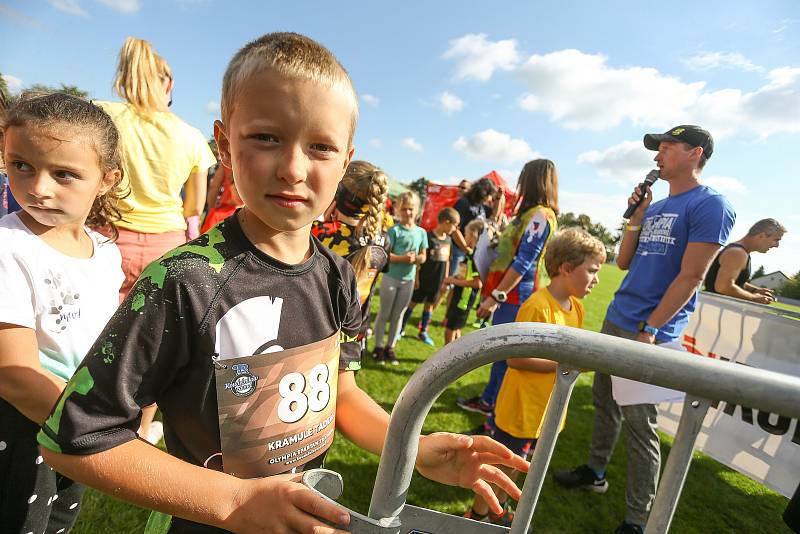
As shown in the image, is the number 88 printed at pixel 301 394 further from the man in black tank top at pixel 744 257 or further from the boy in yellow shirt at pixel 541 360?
the man in black tank top at pixel 744 257

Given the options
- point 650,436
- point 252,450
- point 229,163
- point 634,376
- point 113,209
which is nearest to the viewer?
point 634,376

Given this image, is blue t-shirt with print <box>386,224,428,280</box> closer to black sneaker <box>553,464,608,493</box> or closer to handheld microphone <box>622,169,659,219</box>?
handheld microphone <box>622,169,659,219</box>

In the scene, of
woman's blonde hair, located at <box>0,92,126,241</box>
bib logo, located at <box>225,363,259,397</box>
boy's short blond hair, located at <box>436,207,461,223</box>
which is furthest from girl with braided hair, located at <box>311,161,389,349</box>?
boy's short blond hair, located at <box>436,207,461,223</box>

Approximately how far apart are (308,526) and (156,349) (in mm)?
447

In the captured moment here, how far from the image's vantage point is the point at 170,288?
0.83 metres

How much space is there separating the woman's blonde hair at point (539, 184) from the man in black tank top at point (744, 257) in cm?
220

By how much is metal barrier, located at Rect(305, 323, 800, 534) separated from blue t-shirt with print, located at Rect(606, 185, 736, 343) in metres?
2.40

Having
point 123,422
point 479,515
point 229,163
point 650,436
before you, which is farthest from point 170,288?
point 650,436

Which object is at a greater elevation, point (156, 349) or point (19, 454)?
point (156, 349)

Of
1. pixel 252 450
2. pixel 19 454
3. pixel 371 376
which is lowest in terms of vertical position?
pixel 371 376

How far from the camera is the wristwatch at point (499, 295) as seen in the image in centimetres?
382

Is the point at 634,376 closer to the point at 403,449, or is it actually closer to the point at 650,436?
the point at 403,449

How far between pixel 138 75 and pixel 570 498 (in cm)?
450

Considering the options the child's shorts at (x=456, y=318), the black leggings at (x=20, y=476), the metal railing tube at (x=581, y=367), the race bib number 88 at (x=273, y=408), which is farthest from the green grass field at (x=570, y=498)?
the metal railing tube at (x=581, y=367)
